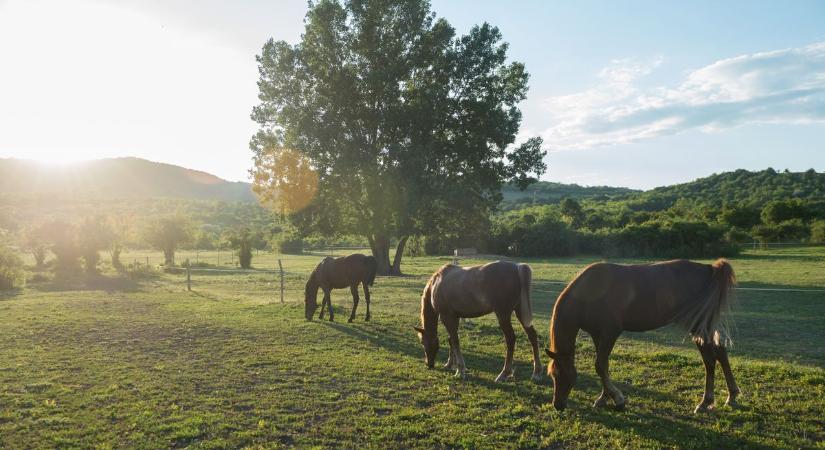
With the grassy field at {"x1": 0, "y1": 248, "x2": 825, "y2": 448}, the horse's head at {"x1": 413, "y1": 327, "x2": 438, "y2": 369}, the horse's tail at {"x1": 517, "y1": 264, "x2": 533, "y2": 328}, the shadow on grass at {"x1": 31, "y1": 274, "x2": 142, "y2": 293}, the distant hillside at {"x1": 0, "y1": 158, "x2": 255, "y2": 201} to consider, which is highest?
the distant hillside at {"x1": 0, "y1": 158, "x2": 255, "y2": 201}

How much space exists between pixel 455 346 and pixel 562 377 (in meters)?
2.39

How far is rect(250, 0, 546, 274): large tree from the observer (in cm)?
2655

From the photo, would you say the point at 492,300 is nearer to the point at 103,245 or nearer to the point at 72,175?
the point at 103,245

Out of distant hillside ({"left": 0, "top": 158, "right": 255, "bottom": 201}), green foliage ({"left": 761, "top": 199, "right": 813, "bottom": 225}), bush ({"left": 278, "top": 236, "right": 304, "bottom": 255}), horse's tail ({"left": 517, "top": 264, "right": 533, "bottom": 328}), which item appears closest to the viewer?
horse's tail ({"left": 517, "top": 264, "right": 533, "bottom": 328})

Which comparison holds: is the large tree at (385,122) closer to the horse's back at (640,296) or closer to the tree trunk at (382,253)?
the tree trunk at (382,253)

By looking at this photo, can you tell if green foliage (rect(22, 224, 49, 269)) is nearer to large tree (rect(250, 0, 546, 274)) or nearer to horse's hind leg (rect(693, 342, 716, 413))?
large tree (rect(250, 0, 546, 274))

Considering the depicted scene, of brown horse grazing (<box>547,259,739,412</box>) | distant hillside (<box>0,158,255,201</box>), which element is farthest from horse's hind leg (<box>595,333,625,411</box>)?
distant hillside (<box>0,158,255,201</box>)

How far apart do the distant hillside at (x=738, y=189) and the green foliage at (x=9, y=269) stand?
80.9 m

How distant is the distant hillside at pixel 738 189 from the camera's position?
78.5 m

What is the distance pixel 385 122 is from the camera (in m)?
27.4

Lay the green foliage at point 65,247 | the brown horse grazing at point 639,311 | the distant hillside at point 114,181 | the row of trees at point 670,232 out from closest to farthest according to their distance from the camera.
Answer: the brown horse grazing at point 639,311 → the green foliage at point 65,247 → the row of trees at point 670,232 → the distant hillside at point 114,181

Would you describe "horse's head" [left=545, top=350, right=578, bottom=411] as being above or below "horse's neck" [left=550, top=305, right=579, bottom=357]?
below

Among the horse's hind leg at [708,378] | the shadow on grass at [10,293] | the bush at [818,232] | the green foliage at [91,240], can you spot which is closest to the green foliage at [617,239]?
the bush at [818,232]

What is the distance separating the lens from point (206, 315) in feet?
50.6
